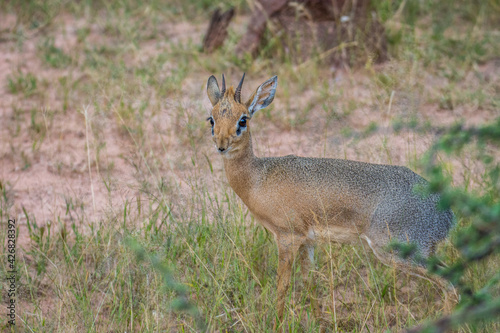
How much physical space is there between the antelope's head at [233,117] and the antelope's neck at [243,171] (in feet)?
0.17

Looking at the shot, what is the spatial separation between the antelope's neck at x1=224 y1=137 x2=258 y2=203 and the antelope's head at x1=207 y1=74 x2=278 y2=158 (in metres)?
0.05

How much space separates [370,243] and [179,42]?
4622mm

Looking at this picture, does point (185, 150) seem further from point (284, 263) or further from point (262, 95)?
point (284, 263)

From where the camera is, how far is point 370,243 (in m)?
3.38

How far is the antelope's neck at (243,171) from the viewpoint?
12.3 feet

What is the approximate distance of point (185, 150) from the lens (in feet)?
17.5

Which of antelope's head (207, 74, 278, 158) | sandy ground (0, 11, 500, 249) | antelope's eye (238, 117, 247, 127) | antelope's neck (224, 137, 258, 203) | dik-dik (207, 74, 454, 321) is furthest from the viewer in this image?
sandy ground (0, 11, 500, 249)

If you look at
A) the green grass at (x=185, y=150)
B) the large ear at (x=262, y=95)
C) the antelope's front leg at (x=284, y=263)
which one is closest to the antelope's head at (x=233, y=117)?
the large ear at (x=262, y=95)

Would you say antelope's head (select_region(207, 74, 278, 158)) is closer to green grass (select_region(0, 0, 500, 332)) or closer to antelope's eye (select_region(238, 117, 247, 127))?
antelope's eye (select_region(238, 117, 247, 127))

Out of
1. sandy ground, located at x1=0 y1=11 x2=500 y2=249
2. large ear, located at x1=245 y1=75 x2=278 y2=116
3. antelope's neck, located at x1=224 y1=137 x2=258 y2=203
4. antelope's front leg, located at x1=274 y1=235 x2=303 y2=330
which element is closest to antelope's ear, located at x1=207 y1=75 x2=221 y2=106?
large ear, located at x1=245 y1=75 x2=278 y2=116

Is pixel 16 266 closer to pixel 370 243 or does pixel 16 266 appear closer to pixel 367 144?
pixel 370 243

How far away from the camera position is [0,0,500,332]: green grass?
138 inches

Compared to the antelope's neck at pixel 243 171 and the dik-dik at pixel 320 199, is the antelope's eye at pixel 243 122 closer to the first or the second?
the dik-dik at pixel 320 199

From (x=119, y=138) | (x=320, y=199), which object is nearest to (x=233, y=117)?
(x=320, y=199)
